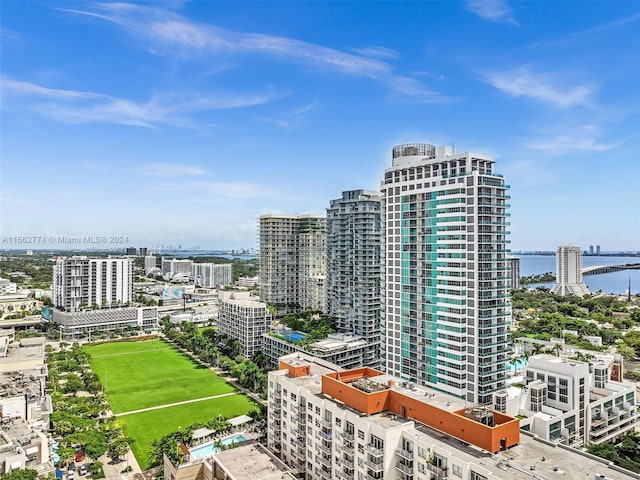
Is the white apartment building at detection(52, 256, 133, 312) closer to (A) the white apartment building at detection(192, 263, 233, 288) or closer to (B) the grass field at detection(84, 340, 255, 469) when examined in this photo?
(B) the grass field at detection(84, 340, 255, 469)

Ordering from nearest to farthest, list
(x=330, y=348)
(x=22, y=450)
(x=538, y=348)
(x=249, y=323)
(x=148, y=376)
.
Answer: (x=22, y=450) < (x=330, y=348) < (x=148, y=376) < (x=538, y=348) < (x=249, y=323)

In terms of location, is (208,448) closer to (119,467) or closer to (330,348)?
(119,467)

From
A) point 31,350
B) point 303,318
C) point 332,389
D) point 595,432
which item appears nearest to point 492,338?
point 595,432

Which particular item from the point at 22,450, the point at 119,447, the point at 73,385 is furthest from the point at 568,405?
the point at 73,385

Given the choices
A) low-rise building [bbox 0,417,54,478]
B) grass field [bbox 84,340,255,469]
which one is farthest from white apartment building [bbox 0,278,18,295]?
low-rise building [bbox 0,417,54,478]

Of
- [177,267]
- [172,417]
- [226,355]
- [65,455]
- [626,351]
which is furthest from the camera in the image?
[177,267]

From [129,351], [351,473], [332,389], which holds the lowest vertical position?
[129,351]

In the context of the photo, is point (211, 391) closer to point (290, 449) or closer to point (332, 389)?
point (290, 449)
